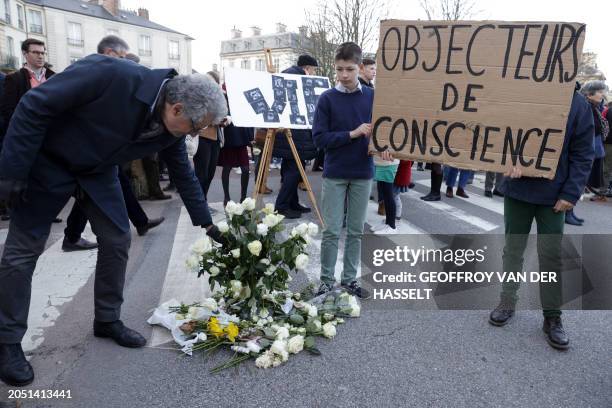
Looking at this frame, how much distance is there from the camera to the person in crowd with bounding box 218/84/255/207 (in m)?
6.77

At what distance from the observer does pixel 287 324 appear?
3.18 metres

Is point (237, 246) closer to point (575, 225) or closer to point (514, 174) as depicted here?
point (514, 174)

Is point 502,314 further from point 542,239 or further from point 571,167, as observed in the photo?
point 571,167

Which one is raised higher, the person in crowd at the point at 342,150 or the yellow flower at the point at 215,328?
the person in crowd at the point at 342,150

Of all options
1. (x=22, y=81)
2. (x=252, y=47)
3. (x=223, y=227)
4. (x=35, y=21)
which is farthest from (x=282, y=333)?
(x=252, y=47)

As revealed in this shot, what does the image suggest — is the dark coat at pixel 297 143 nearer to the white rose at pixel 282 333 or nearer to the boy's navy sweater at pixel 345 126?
the boy's navy sweater at pixel 345 126

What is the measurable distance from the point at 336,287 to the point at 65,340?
7.03ft

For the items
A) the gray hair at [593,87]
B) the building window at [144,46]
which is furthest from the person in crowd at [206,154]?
the building window at [144,46]

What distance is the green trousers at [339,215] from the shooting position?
3.76 m

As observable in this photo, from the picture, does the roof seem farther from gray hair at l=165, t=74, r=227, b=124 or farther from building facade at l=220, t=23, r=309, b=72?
gray hair at l=165, t=74, r=227, b=124

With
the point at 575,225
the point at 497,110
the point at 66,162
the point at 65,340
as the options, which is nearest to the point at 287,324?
the point at 65,340

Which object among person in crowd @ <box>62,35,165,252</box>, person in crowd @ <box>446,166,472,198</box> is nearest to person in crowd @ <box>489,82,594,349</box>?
person in crowd @ <box>62,35,165,252</box>

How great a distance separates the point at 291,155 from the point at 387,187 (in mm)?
1444

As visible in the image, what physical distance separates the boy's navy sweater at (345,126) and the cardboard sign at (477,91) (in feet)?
1.10
